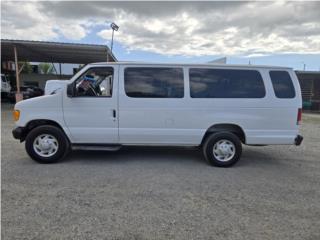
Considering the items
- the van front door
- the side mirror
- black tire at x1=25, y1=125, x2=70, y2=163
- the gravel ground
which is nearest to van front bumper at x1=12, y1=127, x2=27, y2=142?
black tire at x1=25, y1=125, x2=70, y2=163

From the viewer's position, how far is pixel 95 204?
3520mm

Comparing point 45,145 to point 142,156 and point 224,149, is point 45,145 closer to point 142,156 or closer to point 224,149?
point 142,156

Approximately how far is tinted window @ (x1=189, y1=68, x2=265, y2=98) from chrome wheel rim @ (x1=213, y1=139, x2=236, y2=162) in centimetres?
99

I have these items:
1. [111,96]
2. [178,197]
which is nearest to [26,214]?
[178,197]

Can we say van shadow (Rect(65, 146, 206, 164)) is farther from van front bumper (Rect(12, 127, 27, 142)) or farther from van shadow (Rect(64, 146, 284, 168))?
van front bumper (Rect(12, 127, 27, 142))

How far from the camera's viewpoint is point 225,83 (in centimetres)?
523

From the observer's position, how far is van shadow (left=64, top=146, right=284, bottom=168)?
18.4ft

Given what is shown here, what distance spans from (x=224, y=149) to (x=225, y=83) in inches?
54.8

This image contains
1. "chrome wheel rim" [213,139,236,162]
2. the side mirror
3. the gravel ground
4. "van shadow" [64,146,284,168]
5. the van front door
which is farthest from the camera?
"van shadow" [64,146,284,168]

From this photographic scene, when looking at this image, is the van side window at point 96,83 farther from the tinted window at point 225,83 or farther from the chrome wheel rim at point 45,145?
the tinted window at point 225,83

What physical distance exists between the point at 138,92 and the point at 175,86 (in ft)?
2.57

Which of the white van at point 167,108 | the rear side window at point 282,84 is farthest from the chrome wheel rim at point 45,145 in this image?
the rear side window at point 282,84

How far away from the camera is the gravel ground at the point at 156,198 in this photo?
2938 millimetres

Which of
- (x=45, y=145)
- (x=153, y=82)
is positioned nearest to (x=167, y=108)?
(x=153, y=82)
